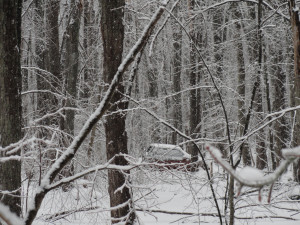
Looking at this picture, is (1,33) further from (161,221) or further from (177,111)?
(177,111)

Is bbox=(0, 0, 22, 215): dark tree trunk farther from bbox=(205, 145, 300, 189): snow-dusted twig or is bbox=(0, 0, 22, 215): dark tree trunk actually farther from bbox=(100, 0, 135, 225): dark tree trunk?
bbox=(205, 145, 300, 189): snow-dusted twig

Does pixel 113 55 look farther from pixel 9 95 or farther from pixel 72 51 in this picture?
pixel 72 51

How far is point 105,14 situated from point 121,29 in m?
0.30

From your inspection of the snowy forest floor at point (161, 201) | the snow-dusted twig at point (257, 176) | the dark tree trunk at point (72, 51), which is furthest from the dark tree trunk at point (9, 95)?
the dark tree trunk at point (72, 51)

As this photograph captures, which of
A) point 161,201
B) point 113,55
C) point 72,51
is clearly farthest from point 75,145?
point 72,51

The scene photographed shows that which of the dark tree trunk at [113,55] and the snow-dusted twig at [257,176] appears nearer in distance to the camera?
the snow-dusted twig at [257,176]

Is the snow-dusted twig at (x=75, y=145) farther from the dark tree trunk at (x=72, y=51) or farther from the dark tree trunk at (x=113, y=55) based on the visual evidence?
the dark tree trunk at (x=72, y=51)

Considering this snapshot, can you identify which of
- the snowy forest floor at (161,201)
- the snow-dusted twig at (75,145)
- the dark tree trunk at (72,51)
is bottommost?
the snowy forest floor at (161,201)

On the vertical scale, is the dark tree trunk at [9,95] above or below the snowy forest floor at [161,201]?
above

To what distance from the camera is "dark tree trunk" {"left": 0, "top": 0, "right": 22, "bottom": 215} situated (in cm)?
250

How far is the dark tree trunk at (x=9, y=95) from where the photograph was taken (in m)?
2.50

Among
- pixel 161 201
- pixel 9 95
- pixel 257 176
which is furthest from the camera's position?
pixel 161 201

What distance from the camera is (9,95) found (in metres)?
2.50

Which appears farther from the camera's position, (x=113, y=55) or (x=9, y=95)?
(x=113, y=55)
